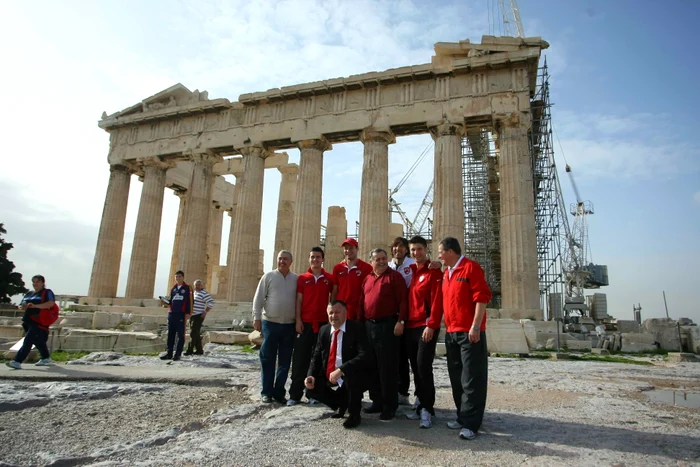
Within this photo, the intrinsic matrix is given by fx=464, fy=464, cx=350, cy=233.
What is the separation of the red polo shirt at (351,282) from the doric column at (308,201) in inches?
574

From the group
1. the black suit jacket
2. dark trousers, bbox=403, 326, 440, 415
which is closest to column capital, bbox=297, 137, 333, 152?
dark trousers, bbox=403, 326, 440, 415

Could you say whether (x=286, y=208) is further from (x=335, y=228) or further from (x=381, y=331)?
(x=381, y=331)

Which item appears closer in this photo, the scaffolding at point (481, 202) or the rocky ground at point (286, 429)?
the rocky ground at point (286, 429)

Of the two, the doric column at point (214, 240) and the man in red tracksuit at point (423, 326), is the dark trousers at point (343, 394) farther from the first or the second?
the doric column at point (214, 240)

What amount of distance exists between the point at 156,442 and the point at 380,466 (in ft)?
5.96

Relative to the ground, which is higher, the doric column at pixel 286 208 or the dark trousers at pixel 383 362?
the doric column at pixel 286 208

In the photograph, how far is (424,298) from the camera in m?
5.20

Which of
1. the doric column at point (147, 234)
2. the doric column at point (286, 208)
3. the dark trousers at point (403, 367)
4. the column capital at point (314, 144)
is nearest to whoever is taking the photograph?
the dark trousers at point (403, 367)

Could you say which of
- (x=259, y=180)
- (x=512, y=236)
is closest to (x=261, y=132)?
(x=259, y=180)

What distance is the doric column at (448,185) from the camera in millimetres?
18641

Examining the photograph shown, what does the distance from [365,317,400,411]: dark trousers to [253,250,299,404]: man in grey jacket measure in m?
1.32

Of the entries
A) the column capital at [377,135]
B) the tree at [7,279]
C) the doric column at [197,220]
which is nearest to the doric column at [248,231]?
the doric column at [197,220]

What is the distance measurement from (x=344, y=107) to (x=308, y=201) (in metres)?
4.74

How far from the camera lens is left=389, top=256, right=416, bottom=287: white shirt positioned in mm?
5695
